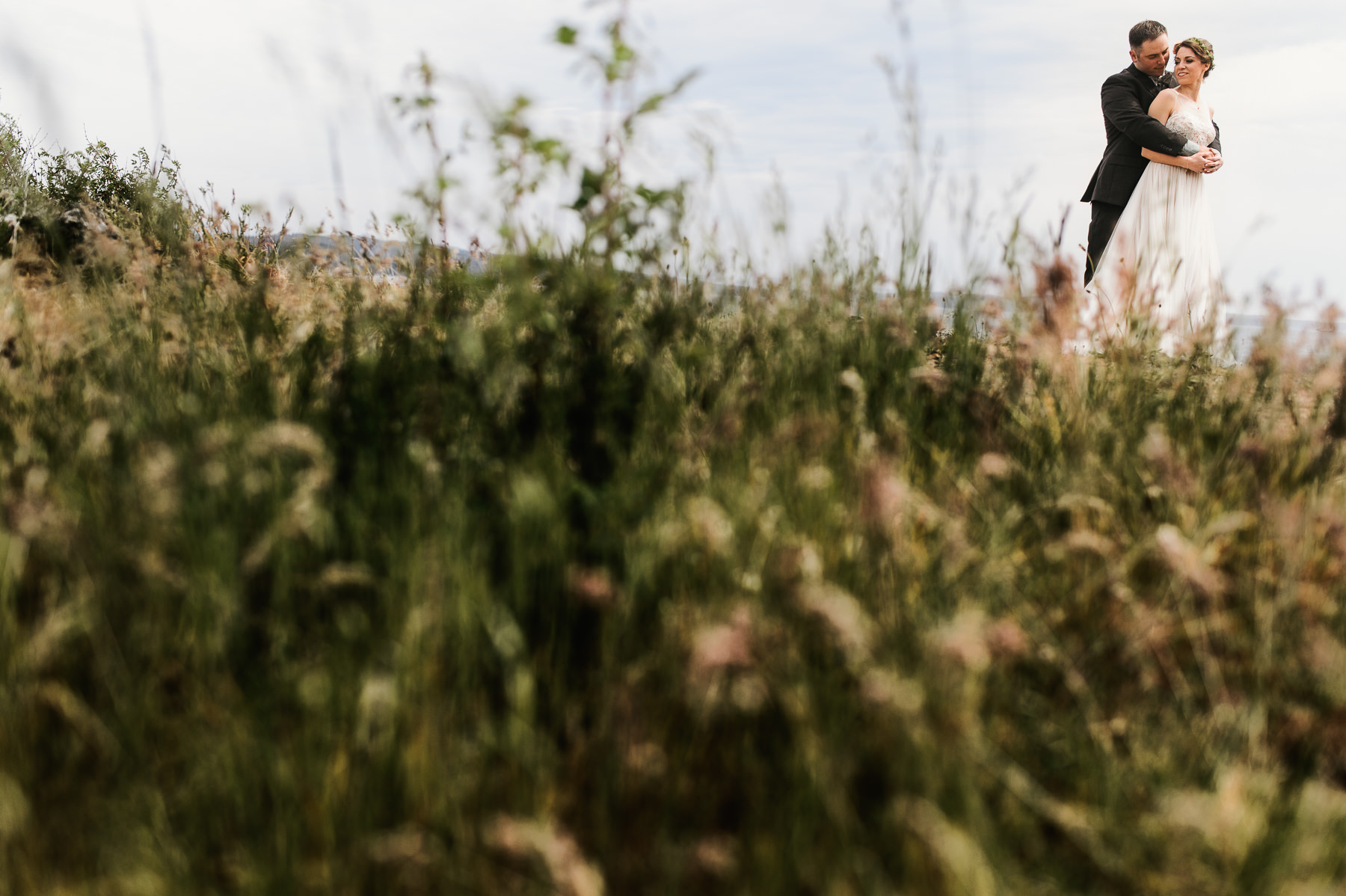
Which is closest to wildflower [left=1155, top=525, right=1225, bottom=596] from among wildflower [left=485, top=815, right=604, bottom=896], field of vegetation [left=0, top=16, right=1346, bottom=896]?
field of vegetation [left=0, top=16, right=1346, bottom=896]

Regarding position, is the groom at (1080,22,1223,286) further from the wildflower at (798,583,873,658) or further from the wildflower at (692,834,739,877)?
the wildflower at (692,834,739,877)

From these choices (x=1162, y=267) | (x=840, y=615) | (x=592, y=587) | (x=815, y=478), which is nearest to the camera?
(x=840, y=615)

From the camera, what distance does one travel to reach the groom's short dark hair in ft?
20.1

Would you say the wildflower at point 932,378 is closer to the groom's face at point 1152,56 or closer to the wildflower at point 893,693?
the wildflower at point 893,693

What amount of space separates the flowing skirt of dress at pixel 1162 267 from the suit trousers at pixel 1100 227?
63 millimetres


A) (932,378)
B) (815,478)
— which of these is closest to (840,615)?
(815,478)

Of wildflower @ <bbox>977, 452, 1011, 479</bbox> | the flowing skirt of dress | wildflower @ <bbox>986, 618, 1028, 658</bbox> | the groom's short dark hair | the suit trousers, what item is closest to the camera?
wildflower @ <bbox>986, 618, 1028, 658</bbox>

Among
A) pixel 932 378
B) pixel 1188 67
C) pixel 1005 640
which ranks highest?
pixel 1188 67

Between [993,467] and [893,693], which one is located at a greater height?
[993,467]

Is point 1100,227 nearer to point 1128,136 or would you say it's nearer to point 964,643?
point 1128,136

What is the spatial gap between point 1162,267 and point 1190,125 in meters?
4.12

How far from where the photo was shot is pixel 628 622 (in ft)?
4.66

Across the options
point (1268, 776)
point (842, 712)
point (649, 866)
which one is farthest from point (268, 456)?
point (1268, 776)

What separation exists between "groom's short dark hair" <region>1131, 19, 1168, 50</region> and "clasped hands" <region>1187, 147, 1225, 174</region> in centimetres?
88
